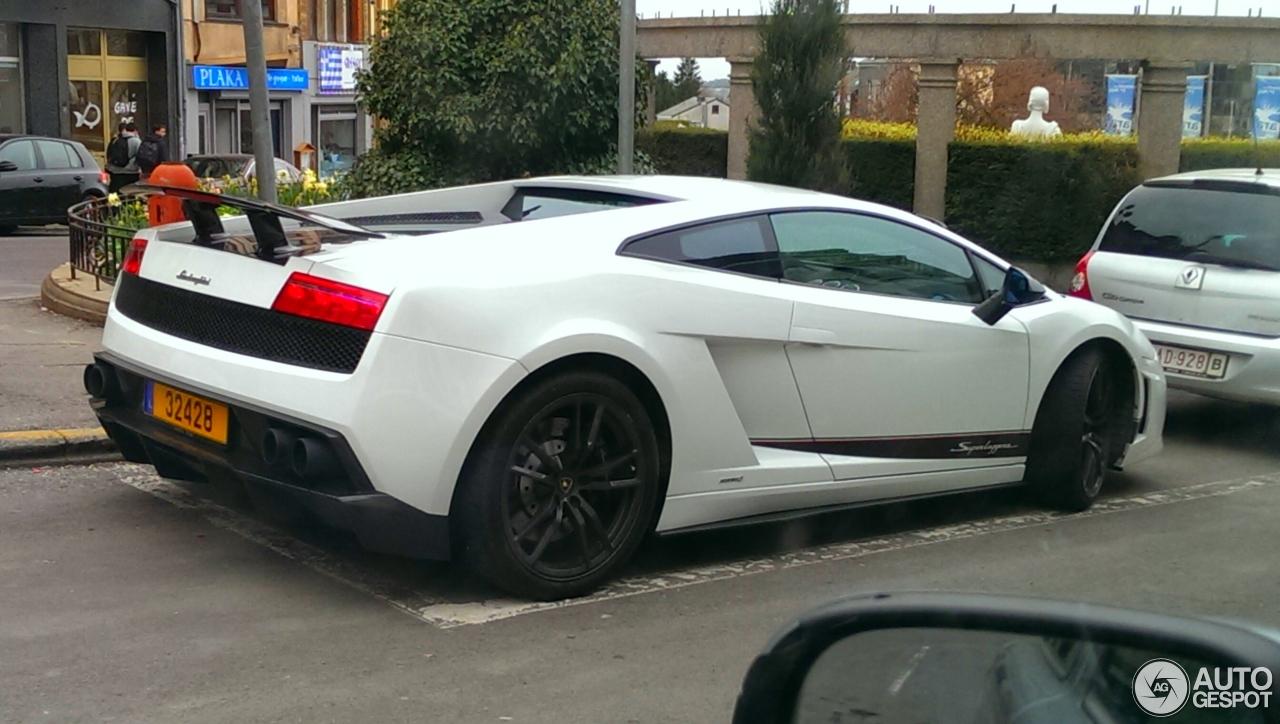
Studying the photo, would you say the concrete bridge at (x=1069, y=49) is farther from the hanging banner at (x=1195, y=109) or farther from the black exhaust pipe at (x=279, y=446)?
the black exhaust pipe at (x=279, y=446)

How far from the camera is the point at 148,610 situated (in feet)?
15.3

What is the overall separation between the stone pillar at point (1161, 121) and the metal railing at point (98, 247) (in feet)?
37.2

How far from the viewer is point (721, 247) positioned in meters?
5.41

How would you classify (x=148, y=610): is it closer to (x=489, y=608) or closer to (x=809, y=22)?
(x=489, y=608)

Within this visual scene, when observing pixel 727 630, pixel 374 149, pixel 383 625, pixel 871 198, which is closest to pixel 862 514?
pixel 727 630

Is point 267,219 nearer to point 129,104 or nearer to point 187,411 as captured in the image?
point 187,411

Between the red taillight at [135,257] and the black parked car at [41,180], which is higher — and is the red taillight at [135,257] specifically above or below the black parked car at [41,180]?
above

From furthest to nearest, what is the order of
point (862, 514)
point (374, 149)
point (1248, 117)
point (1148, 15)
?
point (1248, 117), point (1148, 15), point (374, 149), point (862, 514)

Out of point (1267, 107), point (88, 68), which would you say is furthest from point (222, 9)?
point (1267, 107)

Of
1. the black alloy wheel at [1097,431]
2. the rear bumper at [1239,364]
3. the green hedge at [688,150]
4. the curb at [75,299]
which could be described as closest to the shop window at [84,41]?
the green hedge at [688,150]

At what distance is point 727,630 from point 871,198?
13.7 metres

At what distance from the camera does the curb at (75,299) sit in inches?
406

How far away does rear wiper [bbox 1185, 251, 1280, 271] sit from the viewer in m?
7.95

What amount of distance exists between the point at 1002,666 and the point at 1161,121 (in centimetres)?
1621
